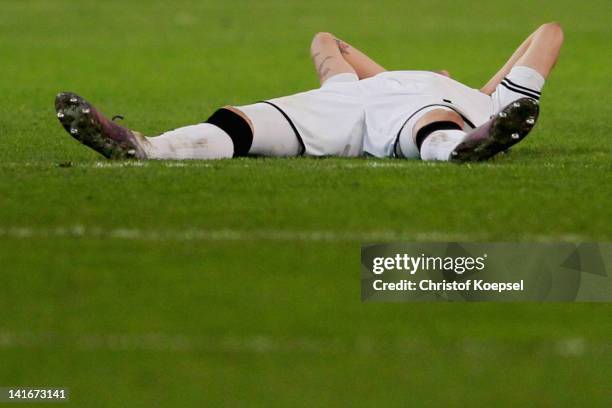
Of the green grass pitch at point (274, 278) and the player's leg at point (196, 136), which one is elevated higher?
the player's leg at point (196, 136)

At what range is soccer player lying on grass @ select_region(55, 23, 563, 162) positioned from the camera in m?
7.11

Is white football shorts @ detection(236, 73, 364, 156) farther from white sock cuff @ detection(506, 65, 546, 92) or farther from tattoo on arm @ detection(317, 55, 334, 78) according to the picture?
white sock cuff @ detection(506, 65, 546, 92)

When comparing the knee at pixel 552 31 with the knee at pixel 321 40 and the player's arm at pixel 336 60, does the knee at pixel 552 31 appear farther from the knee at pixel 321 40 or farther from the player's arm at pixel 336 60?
the knee at pixel 321 40

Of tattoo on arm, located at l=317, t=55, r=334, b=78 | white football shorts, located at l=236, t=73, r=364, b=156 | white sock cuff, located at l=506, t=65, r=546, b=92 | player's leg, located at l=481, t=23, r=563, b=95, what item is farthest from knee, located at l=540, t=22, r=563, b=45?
tattoo on arm, located at l=317, t=55, r=334, b=78

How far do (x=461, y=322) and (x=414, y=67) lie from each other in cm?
983

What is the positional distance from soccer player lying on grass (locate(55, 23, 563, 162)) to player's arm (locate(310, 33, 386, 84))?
0.01 metres

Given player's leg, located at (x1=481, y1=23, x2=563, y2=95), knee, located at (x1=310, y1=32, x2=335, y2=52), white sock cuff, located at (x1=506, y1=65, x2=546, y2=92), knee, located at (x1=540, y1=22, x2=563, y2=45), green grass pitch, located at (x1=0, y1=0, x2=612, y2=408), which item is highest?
knee, located at (x1=310, y1=32, x2=335, y2=52)

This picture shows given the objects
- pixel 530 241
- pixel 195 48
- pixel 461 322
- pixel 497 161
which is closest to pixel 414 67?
pixel 195 48

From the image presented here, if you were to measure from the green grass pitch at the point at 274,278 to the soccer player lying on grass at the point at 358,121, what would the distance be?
155 mm

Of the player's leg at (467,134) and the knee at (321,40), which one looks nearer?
the player's leg at (467,134)

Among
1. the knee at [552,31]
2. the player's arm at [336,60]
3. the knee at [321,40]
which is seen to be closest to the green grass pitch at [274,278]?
the knee at [552,31]

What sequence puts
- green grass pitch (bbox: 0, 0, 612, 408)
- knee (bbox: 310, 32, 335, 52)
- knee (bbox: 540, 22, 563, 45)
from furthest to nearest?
knee (bbox: 310, 32, 335, 52) < knee (bbox: 540, 22, 563, 45) < green grass pitch (bbox: 0, 0, 612, 408)

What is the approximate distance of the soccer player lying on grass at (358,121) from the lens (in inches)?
280

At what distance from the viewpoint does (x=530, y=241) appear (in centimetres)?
563
